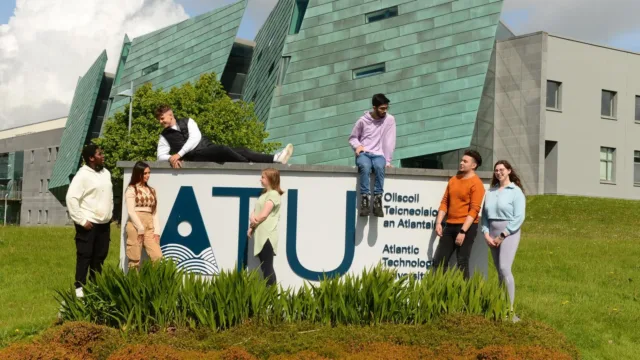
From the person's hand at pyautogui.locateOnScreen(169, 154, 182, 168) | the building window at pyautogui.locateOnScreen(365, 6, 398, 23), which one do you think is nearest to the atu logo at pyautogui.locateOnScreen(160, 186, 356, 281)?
the person's hand at pyautogui.locateOnScreen(169, 154, 182, 168)

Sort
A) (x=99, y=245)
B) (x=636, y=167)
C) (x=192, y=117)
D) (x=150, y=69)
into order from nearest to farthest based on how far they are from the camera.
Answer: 1. (x=99, y=245)
2. (x=192, y=117)
3. (x=636, y=167)
4. (x=150, y=69)

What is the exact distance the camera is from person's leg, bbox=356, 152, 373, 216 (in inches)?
321

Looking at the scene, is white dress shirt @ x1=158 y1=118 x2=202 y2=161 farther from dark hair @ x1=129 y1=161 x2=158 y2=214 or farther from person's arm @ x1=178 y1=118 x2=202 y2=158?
dark hair @ x1=129 y1=161 x2=158 y2=214

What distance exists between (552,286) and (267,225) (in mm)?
5292

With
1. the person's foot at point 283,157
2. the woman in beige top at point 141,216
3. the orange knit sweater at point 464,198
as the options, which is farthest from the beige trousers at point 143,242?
the orange knit sweater at point 464,198

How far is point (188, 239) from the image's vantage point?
8.45m

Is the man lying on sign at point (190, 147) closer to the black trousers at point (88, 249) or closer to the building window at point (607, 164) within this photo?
the black trousers at point (88, 249)

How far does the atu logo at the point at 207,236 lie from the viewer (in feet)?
27.5

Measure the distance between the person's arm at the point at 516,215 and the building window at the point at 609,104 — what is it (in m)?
38.6

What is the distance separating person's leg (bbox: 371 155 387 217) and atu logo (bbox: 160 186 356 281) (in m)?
0.27

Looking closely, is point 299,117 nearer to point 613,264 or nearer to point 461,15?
point 461,15

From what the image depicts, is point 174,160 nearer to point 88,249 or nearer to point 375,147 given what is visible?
point 88,249

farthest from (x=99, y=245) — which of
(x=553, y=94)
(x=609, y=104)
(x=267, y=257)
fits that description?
(x=609, y=104)

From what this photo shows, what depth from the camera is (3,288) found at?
11438mm
